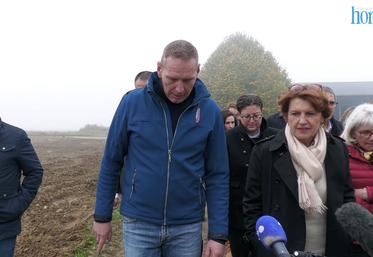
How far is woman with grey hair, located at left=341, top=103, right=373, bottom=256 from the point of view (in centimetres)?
284

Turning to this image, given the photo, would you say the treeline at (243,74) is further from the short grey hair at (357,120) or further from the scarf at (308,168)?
the scarf at (308,168)

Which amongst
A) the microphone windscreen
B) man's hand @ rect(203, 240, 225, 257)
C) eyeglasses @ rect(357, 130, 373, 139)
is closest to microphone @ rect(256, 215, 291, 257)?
the microphone windscreen

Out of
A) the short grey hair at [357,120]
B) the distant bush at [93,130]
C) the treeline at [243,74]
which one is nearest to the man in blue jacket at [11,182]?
the short grey hair at [357,120]

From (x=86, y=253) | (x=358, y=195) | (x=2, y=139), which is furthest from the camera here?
(x=86, y=253)

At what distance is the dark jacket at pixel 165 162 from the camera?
2.82 metres

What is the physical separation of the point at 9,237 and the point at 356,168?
2760 millimetres

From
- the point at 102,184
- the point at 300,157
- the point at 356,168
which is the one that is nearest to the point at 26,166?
the point at 102,184

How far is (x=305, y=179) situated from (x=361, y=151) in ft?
1.89

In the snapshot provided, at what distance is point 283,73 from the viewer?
2228 centimetres

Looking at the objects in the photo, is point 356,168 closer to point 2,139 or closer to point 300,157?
point 300,157

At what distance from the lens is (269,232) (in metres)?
1.56

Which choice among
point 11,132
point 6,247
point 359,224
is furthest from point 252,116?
point 359,224

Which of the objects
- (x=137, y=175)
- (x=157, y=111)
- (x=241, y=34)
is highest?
(x=241, y=34)

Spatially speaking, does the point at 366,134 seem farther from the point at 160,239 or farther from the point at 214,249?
the point at 160,239
